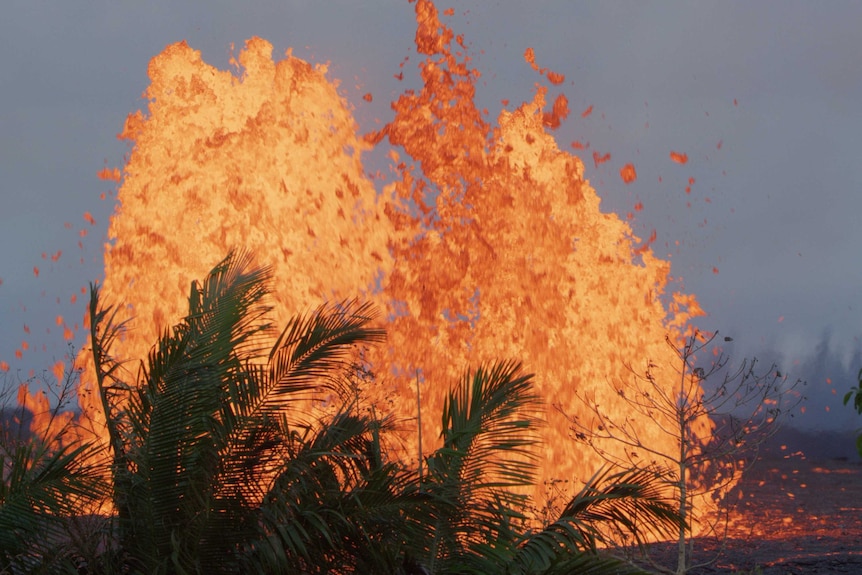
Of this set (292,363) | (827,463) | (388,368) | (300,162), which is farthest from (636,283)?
(827,463)

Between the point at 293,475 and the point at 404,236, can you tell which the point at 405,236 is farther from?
the point at 293,475

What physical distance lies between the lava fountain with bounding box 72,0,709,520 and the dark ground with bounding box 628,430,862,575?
109 inches

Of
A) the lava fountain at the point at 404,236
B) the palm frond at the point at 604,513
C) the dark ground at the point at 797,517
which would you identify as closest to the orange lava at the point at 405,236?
the lava fountain at the point at 404,236

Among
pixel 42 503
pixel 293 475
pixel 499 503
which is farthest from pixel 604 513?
pixel 42 503

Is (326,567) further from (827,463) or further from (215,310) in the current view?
(827,463)

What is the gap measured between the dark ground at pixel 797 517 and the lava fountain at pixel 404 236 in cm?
278

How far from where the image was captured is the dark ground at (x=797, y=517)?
12.6 metres

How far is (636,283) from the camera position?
60.4 feet

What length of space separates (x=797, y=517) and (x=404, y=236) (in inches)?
432

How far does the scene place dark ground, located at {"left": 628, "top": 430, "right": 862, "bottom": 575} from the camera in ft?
41.4

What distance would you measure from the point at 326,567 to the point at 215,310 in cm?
210

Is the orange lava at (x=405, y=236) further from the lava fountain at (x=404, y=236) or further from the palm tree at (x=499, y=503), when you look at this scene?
the palm tree at (x=499, y=503)

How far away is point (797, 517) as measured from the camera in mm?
21062

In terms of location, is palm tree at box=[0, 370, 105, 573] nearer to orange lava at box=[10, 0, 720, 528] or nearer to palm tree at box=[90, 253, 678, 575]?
palm tree at box=[90, 253, 678, 575]
